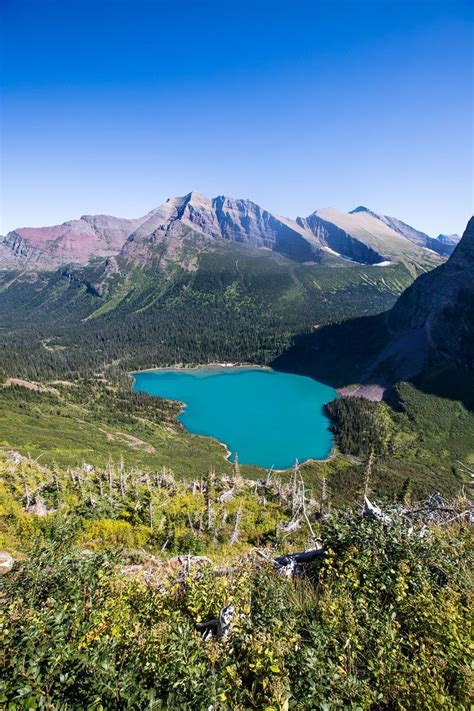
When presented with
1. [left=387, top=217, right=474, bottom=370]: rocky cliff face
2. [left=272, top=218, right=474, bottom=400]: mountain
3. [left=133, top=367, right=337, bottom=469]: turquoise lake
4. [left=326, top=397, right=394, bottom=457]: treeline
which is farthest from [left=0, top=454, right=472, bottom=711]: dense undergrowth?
[left=387, top=217, right=474, bottom=370]: rocky cliff face

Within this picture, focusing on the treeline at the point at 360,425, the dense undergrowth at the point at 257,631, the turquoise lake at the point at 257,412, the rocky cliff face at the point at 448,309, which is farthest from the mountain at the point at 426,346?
the dense undergrowth at the point at 257,631

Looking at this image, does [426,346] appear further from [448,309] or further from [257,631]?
[257,631]

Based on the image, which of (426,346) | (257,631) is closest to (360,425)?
(426,346)

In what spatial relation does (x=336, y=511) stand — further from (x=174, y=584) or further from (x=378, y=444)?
(x=378, y=444)

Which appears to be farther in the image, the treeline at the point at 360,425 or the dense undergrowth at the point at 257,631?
the treeline at the point at 360,425

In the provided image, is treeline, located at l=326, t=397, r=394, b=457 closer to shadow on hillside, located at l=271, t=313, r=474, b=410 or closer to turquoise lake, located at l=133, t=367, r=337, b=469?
turquoise lake, located at l=133, t=367, r=337, b=469

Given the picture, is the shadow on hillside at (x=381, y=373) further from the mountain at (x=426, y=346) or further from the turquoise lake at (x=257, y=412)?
the turquoise lake at (x=257, y=412)
